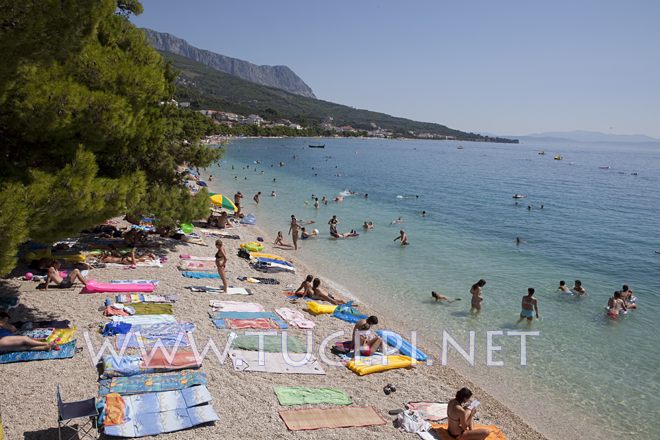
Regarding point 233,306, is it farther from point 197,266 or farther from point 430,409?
point 430,409

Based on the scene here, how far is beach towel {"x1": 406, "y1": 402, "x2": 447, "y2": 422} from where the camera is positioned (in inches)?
317

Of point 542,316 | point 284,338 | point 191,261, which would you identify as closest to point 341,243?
point 191,261

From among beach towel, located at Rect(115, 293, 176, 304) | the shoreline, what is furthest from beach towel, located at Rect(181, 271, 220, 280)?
beach towel, located at Rect(115, 293, 176, 304)

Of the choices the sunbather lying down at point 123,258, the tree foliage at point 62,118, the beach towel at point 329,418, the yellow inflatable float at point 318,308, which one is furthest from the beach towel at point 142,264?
the beach towel at point 329,418

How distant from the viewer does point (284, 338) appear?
10.1m

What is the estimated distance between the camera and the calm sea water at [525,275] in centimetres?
1025

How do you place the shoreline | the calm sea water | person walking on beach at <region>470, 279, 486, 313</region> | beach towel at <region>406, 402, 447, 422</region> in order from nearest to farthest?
the shoreline, beach towel at <region>406, 402, 447, 422</region>, the calm sea water, person walking on beach at <region>470, 279, 486, 313</region>

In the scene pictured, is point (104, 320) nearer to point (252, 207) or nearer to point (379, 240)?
point (379, 240)

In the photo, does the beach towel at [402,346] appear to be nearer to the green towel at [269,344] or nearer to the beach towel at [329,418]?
the green towel at [269,344]

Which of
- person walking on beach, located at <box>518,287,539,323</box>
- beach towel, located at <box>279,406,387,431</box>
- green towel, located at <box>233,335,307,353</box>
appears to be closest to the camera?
beach towel, located at <box>279,406,387,431</box>

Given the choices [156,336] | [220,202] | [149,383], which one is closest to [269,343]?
[156,336]

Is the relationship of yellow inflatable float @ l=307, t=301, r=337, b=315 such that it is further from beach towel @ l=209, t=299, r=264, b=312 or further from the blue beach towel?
the blue beach towel

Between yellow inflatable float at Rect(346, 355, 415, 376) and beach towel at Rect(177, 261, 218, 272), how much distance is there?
7.31 meters

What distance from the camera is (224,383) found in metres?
7.85
